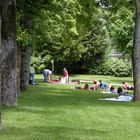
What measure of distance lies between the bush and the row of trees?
2.07 m

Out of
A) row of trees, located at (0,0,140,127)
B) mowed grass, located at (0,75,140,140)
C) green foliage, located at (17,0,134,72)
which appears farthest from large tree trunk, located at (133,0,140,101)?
green foliage, located at (17,0,134,72)

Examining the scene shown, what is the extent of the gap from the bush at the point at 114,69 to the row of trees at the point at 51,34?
207 centimetres

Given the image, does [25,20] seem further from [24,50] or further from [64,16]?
[64,16]

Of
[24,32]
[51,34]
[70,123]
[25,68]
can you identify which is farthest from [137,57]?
[51,34]

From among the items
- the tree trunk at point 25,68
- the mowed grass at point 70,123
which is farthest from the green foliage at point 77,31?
the mowed grass at point 70,123

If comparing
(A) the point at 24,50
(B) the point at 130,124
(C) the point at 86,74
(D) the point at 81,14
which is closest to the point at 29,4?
(A) the point at 24,50

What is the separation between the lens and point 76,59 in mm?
72750

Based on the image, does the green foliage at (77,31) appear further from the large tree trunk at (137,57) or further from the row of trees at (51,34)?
the large tree trunk at (137,57)

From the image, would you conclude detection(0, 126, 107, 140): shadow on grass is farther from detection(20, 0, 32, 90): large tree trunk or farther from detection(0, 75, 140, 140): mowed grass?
detection(20, 0, 32, 90): large tree trunk

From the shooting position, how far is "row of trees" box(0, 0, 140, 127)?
60.6ft

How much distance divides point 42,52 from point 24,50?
3890cm

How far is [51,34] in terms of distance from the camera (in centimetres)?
4400

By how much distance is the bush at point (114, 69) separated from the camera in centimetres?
7788

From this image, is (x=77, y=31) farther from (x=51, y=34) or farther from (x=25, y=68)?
(x=25, y=68)
